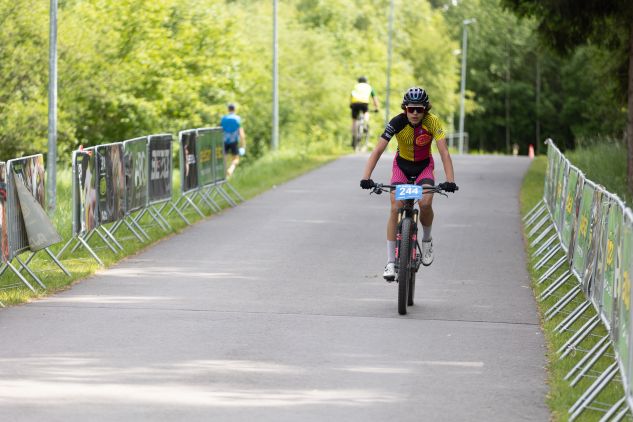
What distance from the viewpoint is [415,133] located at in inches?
476

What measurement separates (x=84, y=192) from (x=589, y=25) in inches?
459

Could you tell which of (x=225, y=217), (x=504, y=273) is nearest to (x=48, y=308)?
(x=504, y=273)

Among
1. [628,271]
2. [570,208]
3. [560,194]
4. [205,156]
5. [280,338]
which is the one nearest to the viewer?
[628,271]

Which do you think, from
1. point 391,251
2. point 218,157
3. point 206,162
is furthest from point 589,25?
point 391,251

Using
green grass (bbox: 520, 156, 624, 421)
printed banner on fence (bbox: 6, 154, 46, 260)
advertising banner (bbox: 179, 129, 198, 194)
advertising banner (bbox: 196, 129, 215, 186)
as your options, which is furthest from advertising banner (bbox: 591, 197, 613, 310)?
advertising banner (bbox: 196, 129, 215, 186)

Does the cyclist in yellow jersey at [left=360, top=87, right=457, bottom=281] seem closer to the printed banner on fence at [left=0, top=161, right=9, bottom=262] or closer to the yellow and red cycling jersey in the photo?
the yellow and red cycling jersey

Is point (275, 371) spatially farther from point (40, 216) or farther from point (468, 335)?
point (40, 216)

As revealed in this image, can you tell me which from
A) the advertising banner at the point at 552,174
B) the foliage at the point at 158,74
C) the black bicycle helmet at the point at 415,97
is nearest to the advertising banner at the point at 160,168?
the advertising banner at the point at 552,174

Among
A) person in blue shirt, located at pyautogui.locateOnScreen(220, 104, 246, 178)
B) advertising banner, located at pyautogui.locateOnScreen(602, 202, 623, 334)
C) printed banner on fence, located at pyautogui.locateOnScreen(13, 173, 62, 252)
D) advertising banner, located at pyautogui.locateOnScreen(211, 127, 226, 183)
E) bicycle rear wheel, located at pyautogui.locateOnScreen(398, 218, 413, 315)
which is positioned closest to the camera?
advertising banner, located at pyautogui.locateOnScreen(602, 202, 623, 334)

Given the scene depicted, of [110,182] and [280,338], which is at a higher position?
[110,182]

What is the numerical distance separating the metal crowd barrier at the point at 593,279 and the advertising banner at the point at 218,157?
7.36 meters

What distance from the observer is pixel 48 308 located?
38.5 ft

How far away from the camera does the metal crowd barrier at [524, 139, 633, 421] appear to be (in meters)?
7.78

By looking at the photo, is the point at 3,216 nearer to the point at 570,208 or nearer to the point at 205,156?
the point at 570,208
